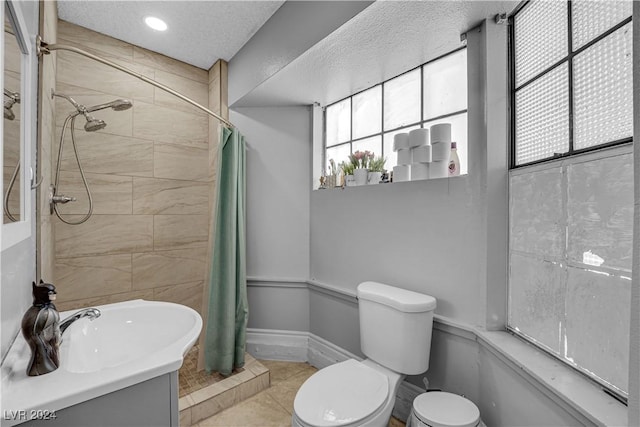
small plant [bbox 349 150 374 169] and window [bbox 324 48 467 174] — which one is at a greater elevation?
window [bbox 324 48 467 174]

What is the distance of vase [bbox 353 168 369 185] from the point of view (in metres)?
1.93

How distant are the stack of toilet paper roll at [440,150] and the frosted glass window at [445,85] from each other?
23 cm

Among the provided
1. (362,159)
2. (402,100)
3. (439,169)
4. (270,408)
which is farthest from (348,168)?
(270,408)

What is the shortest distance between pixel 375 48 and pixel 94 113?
1.87m

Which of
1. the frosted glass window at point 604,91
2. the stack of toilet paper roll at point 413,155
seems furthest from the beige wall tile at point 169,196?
the frosted glass window at point 604,91

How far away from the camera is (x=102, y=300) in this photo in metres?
2.01

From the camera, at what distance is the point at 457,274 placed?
1.46 m

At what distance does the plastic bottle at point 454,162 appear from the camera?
1496mm

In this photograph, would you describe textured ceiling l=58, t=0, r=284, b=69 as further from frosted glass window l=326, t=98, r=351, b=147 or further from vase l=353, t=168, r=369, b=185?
vase l=353, t=168, r=369, b=185

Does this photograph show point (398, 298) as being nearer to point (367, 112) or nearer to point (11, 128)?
point (367, 112)

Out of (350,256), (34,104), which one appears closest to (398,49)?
(350,256)

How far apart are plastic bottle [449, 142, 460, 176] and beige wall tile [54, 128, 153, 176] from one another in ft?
6.74

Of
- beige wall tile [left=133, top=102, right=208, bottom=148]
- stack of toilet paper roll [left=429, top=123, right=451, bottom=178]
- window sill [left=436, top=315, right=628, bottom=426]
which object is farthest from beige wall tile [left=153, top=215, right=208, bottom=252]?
window sill [left=436, top=315, right=628, bottom=426]

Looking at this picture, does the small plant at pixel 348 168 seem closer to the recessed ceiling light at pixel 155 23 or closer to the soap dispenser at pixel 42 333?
the recessed ceiling light at pixel 155 23
